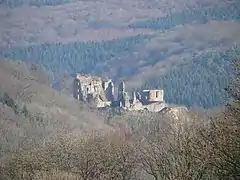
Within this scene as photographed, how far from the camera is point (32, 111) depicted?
312 feet

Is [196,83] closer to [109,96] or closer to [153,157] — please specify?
[109,96]

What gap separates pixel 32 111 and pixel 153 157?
65780mm

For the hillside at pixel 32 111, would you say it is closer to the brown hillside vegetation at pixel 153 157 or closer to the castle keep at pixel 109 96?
the castle keep at pixel 109 96

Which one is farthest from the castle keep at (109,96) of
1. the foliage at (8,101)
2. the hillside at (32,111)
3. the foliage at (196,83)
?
the foliage at (196,83)

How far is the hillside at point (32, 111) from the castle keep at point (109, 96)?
5.24 meters

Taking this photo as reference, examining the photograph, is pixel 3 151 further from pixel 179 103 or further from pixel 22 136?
pixel 179 103

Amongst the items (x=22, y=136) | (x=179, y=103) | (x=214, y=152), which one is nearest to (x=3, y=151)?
(x=22, y=136)

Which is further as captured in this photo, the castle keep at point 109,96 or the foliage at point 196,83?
the foliage at point 196,83

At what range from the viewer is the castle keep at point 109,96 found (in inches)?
4592

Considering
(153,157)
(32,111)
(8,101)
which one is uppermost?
(153,157)

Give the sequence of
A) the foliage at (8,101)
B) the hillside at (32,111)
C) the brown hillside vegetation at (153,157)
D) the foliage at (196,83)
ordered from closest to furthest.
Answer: the brown hillside vegetation at (153,157) < the hillside at (32,111) < the foliage at (8,101) < the foliage at (196,83)

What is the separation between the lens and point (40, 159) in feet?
120

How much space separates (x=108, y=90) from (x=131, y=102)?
10472 mm

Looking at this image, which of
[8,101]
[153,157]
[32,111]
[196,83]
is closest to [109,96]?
[8,101]
